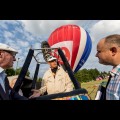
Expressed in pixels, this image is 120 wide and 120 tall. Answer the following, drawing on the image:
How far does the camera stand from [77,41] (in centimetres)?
867

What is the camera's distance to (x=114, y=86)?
128cm

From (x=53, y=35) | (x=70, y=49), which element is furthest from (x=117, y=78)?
(x=53, y=35)

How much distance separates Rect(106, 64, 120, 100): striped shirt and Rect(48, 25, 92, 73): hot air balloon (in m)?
6.73

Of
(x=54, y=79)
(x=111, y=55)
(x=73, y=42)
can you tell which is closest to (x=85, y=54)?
(x=73, y=42)

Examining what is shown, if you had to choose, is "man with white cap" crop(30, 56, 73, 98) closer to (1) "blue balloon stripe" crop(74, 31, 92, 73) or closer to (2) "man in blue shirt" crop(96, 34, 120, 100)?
(2) "man in blue shirt" crop(96, 34, 120, 100)

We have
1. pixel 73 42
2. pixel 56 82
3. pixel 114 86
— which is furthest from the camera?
pixel 73 42

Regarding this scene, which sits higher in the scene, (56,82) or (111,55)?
(111,55)

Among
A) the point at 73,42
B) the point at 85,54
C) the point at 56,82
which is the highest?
the point at 73,42

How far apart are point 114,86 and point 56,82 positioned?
6.95 ft

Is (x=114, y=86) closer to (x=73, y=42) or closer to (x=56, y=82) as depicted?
(x=56, y=82)
